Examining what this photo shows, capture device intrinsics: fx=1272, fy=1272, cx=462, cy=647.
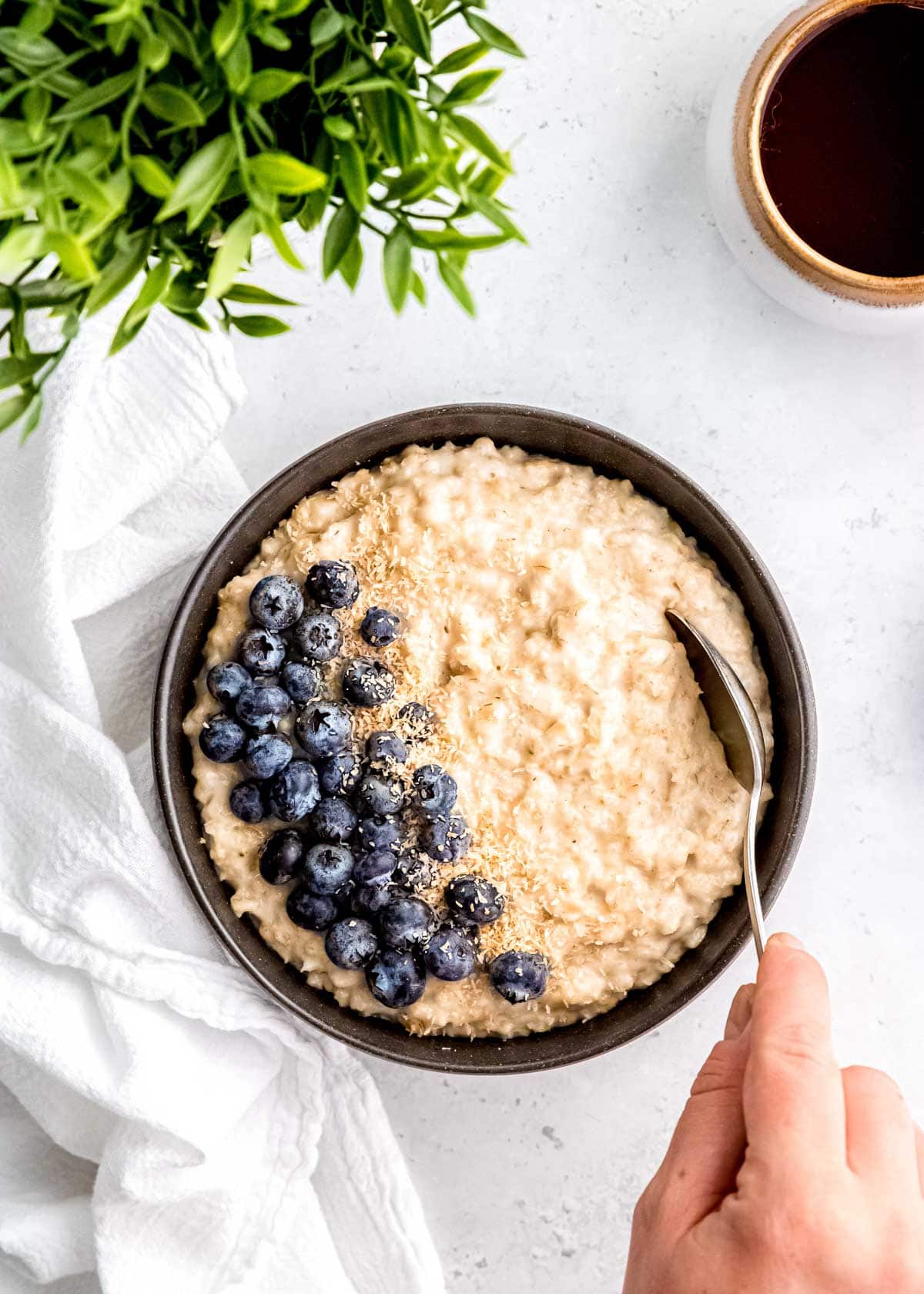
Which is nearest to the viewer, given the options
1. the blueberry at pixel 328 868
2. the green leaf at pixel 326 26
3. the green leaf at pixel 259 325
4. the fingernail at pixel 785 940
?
the green leaf at pixel 326 26

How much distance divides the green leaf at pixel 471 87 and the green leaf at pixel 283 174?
183mm

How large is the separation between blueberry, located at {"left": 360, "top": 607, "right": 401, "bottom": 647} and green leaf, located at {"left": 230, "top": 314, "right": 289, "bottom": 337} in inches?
23.1

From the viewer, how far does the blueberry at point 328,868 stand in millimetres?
1778

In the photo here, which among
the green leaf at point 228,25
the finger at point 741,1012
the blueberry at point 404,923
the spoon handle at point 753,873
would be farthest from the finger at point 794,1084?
the green leaf at point 228,25

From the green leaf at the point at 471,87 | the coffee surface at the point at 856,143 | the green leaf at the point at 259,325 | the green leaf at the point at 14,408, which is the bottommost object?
the green leaf at the point at 14,408

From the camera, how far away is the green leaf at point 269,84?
101 cm

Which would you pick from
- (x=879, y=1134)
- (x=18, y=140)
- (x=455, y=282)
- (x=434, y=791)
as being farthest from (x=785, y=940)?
(x=18, y=140)

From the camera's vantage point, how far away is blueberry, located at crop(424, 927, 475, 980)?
179cm

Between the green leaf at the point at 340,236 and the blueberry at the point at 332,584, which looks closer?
the green leaf at the point at 340,236

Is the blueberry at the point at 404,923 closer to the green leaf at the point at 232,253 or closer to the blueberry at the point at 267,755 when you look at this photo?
the blueberry at the point at 267,755

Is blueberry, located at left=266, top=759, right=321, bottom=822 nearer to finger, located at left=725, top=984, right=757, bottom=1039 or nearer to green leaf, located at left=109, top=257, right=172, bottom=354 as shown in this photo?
finger, located at left=725, top=984, right=757, bottom=1039

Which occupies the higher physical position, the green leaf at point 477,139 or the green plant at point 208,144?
the green leaf at point 477,139

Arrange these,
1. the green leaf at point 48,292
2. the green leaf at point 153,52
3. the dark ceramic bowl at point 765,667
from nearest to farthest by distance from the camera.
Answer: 1. the green leaf at point 153,52
2. the green leaf at point 48,292
3. the dark ceramic bowl at point 765,667

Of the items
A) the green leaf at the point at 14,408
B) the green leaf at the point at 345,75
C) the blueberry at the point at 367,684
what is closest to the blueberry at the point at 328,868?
the blueberry at the point at 367,684
